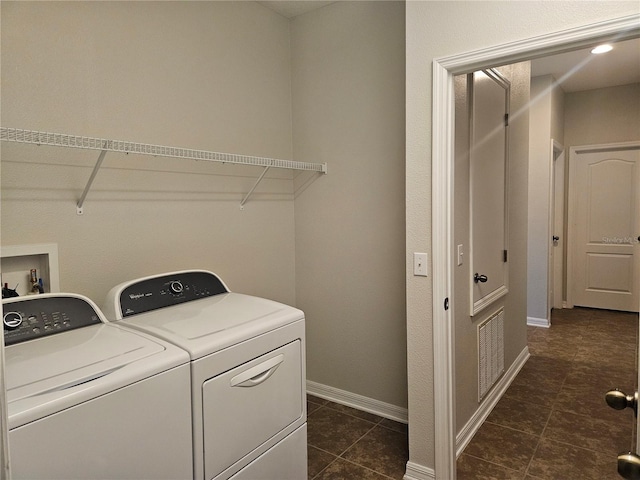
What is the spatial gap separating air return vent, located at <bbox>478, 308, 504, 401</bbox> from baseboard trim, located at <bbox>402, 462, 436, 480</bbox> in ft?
2.51

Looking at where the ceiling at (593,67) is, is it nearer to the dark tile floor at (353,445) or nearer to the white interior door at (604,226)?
the white interior door at (604,226)

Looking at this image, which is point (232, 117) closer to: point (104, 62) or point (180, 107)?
point (180, 107)

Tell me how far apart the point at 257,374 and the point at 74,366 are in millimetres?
618

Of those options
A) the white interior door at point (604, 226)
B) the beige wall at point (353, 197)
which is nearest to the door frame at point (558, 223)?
the white interior door at point (604, 226)

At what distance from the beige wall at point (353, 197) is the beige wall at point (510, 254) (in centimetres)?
37

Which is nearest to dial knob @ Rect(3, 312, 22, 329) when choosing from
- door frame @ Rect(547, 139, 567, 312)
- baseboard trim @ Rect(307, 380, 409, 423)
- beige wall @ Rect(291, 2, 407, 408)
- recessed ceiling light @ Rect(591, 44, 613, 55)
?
beige wall @ Rect(291, 2, 407, 408)

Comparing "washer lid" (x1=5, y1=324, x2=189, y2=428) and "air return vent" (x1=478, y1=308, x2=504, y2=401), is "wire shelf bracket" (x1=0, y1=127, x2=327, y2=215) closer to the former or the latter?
"washer lid" (x1=5, y1=324, x2=189, y2=428)

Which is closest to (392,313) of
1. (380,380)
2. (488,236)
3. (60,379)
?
(380,380)

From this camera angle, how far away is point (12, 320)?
4.72ft

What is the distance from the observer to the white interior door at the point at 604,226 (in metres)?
4.96

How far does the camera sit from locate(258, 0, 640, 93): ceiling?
389cm

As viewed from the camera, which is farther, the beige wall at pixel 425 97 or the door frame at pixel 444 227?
the door frame at pixel 444 227

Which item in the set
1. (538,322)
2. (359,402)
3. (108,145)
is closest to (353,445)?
(359,402)

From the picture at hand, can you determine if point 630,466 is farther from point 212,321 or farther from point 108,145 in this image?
point 108,145
